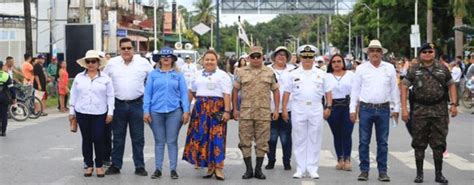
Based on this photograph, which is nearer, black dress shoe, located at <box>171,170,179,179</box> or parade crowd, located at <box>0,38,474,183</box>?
parade crowd, located at <box>0,38,474,183</box>

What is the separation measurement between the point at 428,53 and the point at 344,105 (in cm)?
185

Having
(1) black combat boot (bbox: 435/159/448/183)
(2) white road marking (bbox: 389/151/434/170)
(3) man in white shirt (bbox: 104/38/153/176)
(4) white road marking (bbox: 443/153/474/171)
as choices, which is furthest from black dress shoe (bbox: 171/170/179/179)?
(4) white road marking (bbox: 443/153/474/171)

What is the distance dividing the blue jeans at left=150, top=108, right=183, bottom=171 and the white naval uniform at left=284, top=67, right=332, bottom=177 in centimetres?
160

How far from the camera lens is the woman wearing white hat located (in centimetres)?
1128

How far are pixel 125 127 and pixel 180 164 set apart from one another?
5.04 feet

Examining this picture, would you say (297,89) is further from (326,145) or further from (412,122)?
(326,145)

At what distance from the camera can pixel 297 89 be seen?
11.4 metres

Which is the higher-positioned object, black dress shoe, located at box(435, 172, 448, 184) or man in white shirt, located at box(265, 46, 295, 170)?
man in white shirt, located at box(265, 46, 295, 170)

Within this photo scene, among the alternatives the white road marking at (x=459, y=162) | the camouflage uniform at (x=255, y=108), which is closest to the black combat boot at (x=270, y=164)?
the camouflage uniform at (x=255, y=108)

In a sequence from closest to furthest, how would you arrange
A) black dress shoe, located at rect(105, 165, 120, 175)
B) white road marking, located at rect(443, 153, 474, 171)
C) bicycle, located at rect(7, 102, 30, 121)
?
black dress shoe, located at rect(105, 165, 120, 175)
white road marking, located at rect(443, 153, 474, 171)
bicycle, located at rect(7, 102, 30, 121)

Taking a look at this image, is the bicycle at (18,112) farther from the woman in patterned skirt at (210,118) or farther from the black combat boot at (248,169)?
the black combat boot at (248,169)

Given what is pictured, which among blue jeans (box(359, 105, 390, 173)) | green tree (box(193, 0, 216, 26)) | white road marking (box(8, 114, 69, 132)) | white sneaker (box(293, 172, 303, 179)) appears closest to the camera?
blue jeans (box(359, 105, 390, 173))

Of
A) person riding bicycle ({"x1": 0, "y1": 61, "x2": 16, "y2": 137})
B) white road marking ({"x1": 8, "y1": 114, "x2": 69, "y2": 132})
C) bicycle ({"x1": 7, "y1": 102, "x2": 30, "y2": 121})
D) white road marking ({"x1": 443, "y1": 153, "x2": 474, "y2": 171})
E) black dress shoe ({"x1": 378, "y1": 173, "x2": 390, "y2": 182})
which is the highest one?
person riding bicycle ({"x1": 0, "y1": 61, "x2": 16, "y2": 137})

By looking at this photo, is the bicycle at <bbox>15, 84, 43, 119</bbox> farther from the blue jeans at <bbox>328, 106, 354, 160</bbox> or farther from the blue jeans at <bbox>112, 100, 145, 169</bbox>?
the blue jeans at <bbox>328, 106, 354, 160</bbox>
